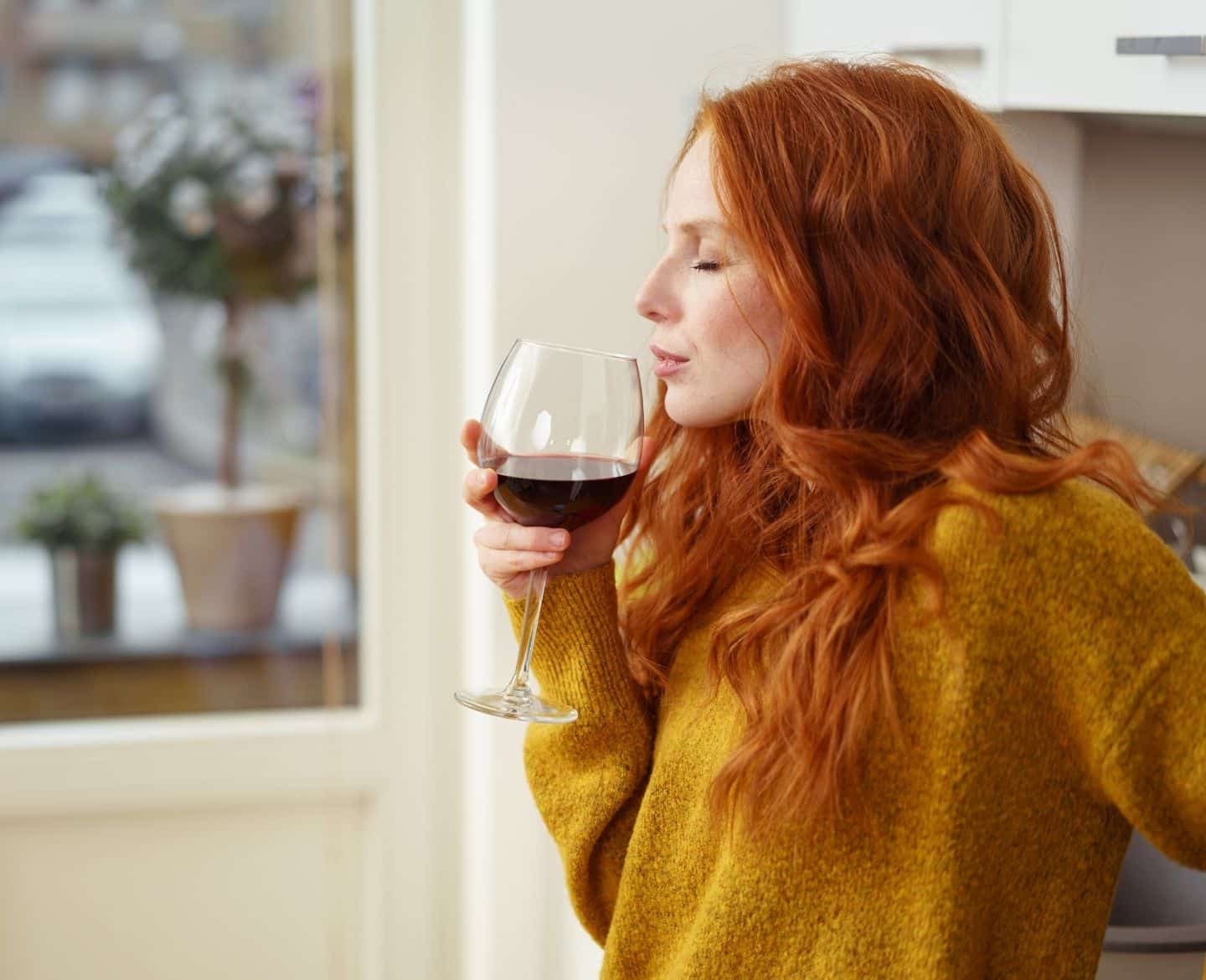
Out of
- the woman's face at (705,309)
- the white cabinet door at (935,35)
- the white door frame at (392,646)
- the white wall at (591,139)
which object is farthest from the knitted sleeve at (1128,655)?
the white door frame at (392,646)

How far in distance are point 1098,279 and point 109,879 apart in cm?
182

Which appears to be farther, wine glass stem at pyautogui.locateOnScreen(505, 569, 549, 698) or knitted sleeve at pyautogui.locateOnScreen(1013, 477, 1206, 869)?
wine glass stem at pyautogui.locateOnScreen(505, 569, 549, 698)

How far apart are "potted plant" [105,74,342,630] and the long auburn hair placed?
1304 millimetres

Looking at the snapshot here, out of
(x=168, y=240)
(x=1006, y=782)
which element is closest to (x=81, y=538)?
(x=168, y=240)

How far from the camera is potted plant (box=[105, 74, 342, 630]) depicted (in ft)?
7.24

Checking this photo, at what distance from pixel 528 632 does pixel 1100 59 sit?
0.78 meters

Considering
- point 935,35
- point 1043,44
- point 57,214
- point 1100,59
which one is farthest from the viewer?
point 57,214

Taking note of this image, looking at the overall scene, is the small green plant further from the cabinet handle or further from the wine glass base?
Answer: the cabinet handle

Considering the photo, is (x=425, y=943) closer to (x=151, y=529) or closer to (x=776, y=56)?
(x=151, y=529)

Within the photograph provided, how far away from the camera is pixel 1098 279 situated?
1880 millimetres

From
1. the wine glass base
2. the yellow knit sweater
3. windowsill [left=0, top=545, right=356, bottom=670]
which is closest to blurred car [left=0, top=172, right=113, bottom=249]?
windowsill [left=0, top=545, right=356, bottom=670]

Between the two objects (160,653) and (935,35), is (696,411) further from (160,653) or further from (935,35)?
(160,653)

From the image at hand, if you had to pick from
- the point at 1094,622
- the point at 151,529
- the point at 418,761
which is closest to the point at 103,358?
the point at 151,529

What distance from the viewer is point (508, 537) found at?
3.65 feet
